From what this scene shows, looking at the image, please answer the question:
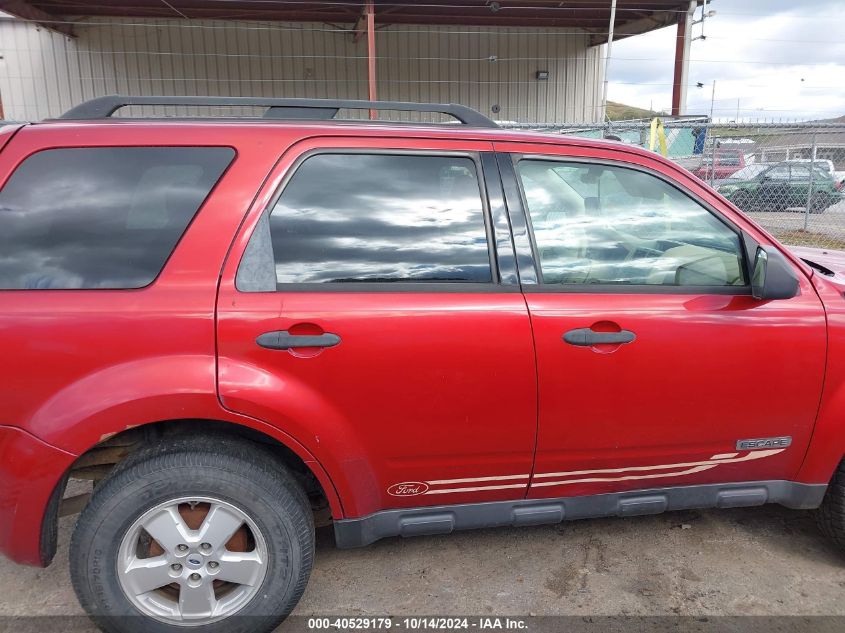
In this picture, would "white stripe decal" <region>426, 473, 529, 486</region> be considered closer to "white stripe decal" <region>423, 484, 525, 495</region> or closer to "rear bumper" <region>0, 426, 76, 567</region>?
"white stripe decal" <region>423, 484, 525, 495</region>

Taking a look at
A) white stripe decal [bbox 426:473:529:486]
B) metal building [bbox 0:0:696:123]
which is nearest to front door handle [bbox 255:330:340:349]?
white stripe decal [bbox 426:473:529:486]

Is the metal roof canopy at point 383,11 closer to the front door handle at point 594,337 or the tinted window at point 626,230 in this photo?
the tinted window at point 626,230

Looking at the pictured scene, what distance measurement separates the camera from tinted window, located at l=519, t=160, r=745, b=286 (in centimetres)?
237

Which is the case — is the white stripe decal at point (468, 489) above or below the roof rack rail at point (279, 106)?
below

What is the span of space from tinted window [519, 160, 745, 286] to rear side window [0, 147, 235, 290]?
1260 millimetres

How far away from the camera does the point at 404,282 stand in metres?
2.18

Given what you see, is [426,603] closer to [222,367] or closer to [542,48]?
[222,367]

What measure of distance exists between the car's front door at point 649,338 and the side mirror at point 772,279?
0.26 feet

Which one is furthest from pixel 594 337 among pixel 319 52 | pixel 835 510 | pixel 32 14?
pixel 32 14

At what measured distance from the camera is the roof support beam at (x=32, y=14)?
1324cm

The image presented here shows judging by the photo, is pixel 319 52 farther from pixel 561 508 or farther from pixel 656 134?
pixel 561 508

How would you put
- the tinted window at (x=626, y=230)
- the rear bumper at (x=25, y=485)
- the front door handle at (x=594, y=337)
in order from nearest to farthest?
the rear bumper at (x=25, y=485)
the front door handle at (x=594, y=337)
the tinted window at (x=626, y=230)

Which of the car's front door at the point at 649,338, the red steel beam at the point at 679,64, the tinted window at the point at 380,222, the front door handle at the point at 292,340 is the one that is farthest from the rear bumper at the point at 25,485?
the red steel beam at the point at 679,64

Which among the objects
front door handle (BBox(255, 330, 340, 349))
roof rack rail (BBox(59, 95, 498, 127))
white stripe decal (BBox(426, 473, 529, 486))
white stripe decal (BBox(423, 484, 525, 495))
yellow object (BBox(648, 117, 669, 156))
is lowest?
white stripe decal (BBox(423, 484, 525, 495))
